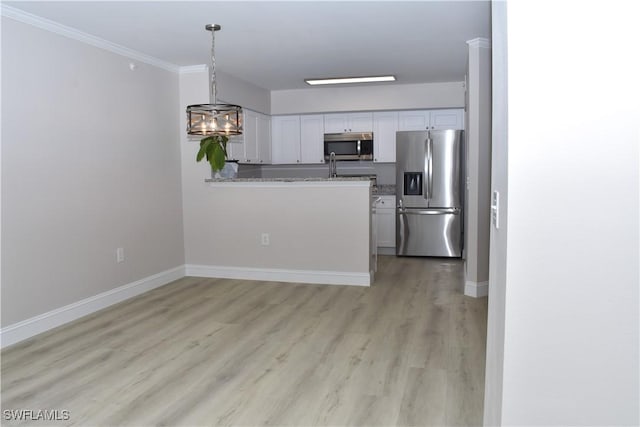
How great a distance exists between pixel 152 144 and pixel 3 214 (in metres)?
1.88

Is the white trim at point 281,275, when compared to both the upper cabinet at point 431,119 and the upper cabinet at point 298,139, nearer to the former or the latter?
the upper cabinet at point 298,139

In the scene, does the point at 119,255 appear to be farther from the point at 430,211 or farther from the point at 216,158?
the point at 430,211

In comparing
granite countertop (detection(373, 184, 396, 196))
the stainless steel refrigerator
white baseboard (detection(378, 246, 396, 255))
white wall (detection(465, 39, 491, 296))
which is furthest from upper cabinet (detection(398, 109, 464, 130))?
white wall (detection(465, 39, 491, 296))

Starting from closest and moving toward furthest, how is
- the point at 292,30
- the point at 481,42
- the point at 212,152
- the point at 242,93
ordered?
the point at 292,30
the point at 481,42
the point at 212,152
the point at 242,93

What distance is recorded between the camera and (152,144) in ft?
16.8

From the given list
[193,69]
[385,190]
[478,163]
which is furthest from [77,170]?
[385,190]

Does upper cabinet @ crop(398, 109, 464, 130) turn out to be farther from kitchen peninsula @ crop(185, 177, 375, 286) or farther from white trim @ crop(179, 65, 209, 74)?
white trim @ crop(179, 65, 209, 74)

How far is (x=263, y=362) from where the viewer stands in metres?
3.12

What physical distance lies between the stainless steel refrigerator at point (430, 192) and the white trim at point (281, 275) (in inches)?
72.1

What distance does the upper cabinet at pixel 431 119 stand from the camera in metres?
6.94

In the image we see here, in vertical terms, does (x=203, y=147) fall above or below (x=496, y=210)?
above

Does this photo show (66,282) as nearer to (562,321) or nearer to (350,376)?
(350,376)

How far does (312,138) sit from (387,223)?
168 centimetres

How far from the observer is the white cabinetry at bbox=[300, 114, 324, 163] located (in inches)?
291
